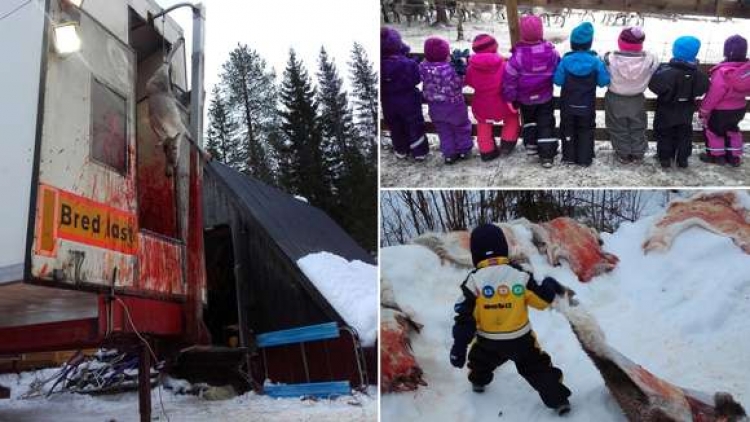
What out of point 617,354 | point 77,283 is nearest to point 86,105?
point 77,283

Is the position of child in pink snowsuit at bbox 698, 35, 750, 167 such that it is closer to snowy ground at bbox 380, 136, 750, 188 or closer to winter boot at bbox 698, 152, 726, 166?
winter boot at bbox 698, 152, 726, 166

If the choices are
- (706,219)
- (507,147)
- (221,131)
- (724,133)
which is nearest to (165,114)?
(507,147)

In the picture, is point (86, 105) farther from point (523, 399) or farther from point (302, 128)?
point (302, 128)

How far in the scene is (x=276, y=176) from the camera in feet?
77.8

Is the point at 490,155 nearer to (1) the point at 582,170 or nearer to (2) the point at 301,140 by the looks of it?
(1) the point at 582,170

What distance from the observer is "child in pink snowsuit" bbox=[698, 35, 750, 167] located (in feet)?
15.8

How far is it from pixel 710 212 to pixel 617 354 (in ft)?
3.72

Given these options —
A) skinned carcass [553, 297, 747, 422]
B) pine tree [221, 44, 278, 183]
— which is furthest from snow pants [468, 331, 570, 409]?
pine tree [221, 44, 278, 183]

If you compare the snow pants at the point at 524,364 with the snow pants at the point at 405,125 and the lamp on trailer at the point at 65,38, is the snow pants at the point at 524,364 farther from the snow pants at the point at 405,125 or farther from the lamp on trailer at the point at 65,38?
the lamp on trailer at the point at 65,38

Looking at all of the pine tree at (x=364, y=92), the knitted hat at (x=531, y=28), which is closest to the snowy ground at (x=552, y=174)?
the knitted hat at (x=531, y=28)

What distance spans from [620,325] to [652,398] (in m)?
0.54

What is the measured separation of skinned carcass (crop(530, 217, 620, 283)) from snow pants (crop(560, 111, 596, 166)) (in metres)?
0.70

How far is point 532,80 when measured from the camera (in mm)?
5055

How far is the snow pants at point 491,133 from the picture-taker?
5043 mm
